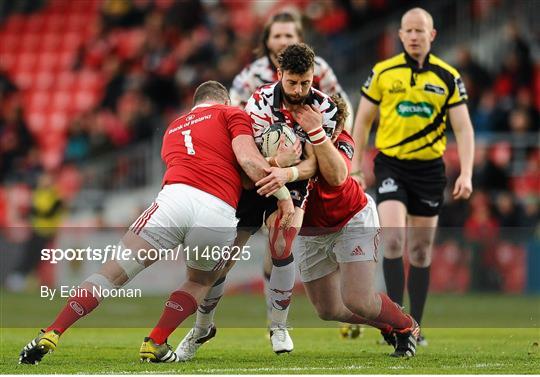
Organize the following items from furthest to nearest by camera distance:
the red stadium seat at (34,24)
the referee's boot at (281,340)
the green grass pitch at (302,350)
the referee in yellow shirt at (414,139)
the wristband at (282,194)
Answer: the red stadium seat at (34,24)
the referee in yellow shirt at (414,139)
the referee's boot at (281,340)
the wristband at (282,194)
the green grass pitch at (302,350)

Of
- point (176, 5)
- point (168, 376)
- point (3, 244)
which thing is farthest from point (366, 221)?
point (176, 5)

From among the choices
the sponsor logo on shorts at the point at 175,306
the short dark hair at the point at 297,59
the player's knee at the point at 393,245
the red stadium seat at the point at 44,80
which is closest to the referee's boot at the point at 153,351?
the sponsor logo on shorts at the point at 175,306

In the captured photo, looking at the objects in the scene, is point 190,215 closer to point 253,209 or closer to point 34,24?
point 253,209

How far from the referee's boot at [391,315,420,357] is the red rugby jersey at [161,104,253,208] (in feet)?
5.13

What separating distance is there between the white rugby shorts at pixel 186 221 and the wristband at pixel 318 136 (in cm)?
73

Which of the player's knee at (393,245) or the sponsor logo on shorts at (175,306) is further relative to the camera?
the player's knee at (393,245)

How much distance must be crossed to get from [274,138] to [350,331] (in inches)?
128

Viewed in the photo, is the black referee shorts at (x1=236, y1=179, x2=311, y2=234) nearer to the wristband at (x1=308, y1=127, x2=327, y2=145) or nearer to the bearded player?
the bearded player

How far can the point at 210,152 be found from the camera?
8508mm

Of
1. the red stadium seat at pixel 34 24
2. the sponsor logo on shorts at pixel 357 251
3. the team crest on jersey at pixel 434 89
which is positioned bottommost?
the sponsor logo on shorts at pixel 357 251

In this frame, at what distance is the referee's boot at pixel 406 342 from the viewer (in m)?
9.08

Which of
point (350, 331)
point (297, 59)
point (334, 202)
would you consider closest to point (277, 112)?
point (297, 59)

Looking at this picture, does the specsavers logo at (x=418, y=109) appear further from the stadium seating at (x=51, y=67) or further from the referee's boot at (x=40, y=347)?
the stadium seating at (x=51, y=67)

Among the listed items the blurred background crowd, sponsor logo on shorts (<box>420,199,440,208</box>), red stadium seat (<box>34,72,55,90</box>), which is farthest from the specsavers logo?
red stadium seat (<box>34,72,55,90</box>)
